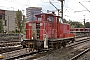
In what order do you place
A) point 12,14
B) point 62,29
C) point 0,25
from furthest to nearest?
point 12,14 → point 0,25 → point 62,29

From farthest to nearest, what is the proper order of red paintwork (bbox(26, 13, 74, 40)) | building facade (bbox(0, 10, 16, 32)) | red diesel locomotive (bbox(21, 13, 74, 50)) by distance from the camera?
building facade (bbox(0, 10, 16, 32))
red paintwork (bbox(26, 13, 74, 40))
red diesel locomotive (bbox(21, 13, 74, 50))

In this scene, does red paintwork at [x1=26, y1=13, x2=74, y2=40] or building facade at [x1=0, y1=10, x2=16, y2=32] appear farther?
building facade at [x1=0, y1=10, x2=16, y2=32]

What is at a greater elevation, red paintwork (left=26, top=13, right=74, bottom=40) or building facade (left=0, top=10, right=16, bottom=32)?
building facade (left=0, top=10, right=16, bottom=32)

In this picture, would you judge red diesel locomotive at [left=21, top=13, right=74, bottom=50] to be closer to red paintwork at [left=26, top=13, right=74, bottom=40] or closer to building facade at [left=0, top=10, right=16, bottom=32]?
red paintwork at [left=26, top=13, right=74, bottom=40]

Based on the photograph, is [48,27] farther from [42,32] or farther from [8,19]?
[8,19]

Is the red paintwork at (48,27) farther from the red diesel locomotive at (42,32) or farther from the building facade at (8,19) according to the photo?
the building facade at (8,19)

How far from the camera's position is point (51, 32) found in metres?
15.2

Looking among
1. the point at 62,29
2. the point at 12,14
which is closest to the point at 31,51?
the point at 62,29

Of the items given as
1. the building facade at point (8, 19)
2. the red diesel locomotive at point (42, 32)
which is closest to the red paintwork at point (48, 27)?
the red diesel locomotive at point (42, 32)

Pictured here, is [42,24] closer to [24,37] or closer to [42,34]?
[42,34]

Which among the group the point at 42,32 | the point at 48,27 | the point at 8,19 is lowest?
the point at 42,32

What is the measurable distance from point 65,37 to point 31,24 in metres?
4.47

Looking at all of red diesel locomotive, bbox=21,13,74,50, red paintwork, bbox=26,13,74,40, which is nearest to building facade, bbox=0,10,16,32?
red paintwork, bbox=26,13,74,40

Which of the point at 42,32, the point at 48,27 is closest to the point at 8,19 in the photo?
the point at 48,27
